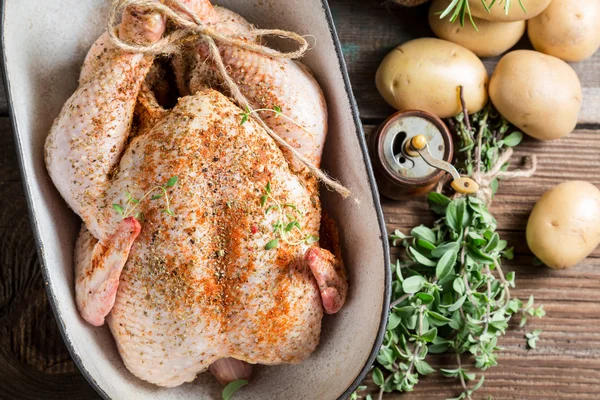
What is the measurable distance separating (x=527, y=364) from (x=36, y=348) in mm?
1419

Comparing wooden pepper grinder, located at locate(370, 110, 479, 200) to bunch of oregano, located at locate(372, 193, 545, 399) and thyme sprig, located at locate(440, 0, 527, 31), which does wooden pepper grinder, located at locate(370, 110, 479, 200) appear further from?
thyme sprig, located at locate(440, 0, 527, 31)

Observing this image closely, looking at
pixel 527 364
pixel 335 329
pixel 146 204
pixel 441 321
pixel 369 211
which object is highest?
pixel 146 204

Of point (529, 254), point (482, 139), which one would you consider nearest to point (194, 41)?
point (482, 139)

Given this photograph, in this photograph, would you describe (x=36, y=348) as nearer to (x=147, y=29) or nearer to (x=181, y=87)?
(x=181, y=87)

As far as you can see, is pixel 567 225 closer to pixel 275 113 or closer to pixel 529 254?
pixel 529 254

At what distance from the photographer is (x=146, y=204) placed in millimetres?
1252

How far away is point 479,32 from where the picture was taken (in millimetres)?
1640

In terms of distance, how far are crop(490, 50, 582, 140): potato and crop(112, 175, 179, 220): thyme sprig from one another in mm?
928

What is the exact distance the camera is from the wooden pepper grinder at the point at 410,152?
1.57 meters

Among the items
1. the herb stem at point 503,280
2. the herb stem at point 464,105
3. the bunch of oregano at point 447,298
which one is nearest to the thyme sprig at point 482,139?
the herb stem at point 464,105

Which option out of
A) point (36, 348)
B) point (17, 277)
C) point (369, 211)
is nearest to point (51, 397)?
point (36, 348)

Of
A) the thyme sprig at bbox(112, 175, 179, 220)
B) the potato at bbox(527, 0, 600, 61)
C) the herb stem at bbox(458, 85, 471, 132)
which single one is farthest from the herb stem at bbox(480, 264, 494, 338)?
the thyme sprig at bbox(112, 175, 179, 220)

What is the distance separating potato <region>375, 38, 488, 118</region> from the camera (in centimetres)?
159

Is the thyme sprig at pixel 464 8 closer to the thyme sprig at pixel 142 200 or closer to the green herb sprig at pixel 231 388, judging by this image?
the thyme sprig at pixel 142 200
